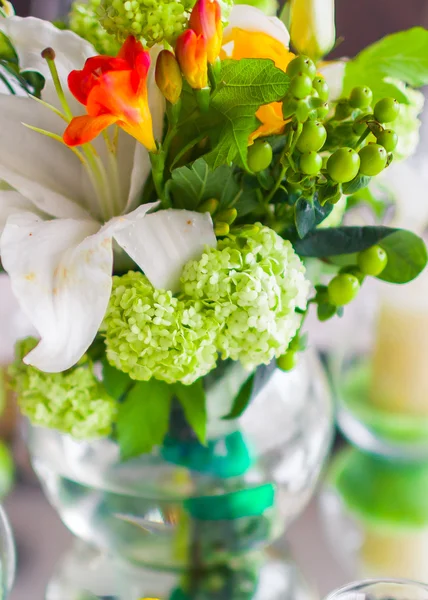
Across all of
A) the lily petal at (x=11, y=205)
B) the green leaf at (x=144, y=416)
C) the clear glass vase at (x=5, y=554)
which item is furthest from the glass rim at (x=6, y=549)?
the lily petal at (x=11, y=205)

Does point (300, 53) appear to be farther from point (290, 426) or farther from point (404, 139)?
point (290, 426)

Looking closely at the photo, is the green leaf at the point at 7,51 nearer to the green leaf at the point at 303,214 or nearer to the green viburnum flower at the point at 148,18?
the green viburnum flower at the point at 148,18

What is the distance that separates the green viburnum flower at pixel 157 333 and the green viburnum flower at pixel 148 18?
13 centimetres

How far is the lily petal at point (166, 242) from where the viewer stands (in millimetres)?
390

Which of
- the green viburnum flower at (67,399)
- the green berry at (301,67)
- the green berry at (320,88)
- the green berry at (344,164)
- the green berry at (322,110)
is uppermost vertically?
the green berry at (301,67)

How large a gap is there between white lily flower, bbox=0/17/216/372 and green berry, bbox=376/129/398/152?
0.10 meters

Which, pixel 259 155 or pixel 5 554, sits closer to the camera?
pixel 259 155

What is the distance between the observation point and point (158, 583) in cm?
60

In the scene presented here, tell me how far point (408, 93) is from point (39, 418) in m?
0.33

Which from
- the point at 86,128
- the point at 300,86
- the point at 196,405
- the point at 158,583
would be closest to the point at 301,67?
the point at 300,86

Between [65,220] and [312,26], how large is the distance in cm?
18

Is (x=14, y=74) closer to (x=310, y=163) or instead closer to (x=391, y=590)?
(x=310, y=163)

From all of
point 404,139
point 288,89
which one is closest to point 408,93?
point 404,139

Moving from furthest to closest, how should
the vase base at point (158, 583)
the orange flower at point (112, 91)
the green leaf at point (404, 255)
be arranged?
the vase base at point (158, 583), the green leaf at point (404, 255), the orange flower at point (112, 91)
